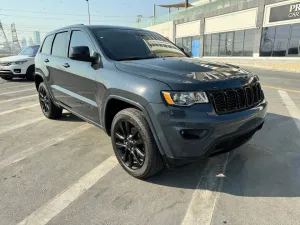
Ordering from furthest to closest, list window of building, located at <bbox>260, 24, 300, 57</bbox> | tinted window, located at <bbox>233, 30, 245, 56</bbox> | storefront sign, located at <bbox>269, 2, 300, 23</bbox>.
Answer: tinted window, located at <bbox>233, 30, 245, 56</bbox> → window of building, located at <bbox>260, 24, 300, 57</bbox> → storefront sign, located at <bbox>269, 2, 300, 23</bbox>

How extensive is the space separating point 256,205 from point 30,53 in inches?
475

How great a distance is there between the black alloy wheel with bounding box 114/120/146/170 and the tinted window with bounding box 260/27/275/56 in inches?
814

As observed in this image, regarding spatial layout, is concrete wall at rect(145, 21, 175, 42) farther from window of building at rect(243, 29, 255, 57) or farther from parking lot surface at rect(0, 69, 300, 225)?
parking lot surface at rect(0, 69, 300, 225)

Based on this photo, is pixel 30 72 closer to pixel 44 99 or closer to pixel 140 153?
pixel 44 99

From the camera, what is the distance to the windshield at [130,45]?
3183mm

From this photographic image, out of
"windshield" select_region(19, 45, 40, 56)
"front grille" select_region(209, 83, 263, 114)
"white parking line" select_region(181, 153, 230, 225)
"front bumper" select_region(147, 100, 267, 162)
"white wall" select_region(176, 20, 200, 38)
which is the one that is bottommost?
"white parking line" select_region(181, 153, 230, 225)

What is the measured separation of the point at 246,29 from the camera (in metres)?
22.1

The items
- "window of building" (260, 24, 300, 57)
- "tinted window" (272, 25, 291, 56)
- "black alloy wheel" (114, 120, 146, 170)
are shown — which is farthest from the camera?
"tinted window" (272, 25, 291, 56)

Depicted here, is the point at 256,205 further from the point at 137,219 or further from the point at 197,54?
the point at 197,54

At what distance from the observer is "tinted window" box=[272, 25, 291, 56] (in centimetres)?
1858

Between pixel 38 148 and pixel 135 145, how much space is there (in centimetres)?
185

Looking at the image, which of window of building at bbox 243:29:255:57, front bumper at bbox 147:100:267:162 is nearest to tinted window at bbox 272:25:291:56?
window of building at bbox 243:29:255:57

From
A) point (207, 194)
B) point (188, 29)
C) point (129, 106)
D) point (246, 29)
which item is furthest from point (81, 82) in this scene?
point (188, 29)

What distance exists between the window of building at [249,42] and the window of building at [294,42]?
3.74 meters
